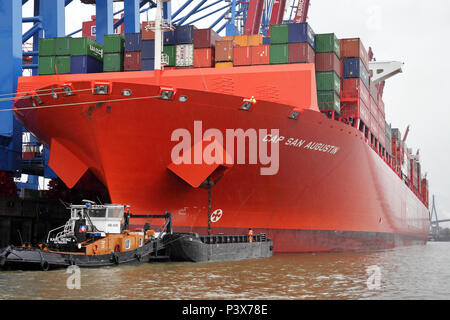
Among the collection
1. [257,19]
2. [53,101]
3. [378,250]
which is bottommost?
[378,250]

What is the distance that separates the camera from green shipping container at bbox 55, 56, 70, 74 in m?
26.7

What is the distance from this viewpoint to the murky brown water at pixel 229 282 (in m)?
12.8

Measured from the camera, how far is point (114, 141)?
20641mm

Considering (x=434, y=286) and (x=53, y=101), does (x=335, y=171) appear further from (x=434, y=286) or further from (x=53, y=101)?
(x=53, y=101)

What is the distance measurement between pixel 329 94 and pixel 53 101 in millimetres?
12613

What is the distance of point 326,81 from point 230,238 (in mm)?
9832

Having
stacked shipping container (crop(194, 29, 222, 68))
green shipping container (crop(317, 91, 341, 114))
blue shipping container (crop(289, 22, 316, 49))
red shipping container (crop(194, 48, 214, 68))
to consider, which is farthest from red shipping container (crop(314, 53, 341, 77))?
red shipping container (crop(194, 48, 214, 68))

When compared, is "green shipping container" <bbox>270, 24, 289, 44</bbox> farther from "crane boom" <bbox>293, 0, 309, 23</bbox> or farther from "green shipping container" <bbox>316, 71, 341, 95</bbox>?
"crane boom" <bbox>293, 0, 309, 23</bbox>

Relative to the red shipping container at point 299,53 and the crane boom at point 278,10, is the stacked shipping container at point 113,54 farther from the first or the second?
the crane boom at point 278,10

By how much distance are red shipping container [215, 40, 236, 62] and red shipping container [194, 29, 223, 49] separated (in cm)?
45

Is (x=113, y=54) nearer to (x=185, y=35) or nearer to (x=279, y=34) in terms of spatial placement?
(x=185, y=35)

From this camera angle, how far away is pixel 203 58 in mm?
25328

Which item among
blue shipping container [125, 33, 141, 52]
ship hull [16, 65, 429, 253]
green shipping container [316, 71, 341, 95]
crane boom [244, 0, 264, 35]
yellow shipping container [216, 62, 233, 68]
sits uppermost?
crane boom [244, 0, 264, 35]
